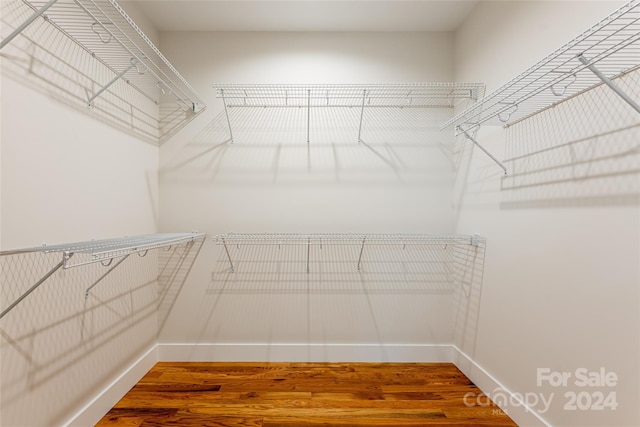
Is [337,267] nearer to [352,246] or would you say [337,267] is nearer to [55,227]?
[352,246]

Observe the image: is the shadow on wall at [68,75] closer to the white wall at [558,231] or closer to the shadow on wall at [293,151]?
the shadow on wall at [293,151]

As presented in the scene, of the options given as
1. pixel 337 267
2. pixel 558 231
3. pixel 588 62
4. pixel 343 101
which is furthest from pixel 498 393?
pixel 343 101

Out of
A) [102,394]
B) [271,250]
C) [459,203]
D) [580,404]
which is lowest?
[102,394]

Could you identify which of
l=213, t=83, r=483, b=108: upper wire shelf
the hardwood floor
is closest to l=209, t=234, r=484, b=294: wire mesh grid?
the hardwood floor

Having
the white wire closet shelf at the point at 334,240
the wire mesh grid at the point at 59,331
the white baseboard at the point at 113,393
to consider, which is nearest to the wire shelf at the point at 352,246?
the white wire closet shelf at the point at 334,240

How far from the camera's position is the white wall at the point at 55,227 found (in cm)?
116

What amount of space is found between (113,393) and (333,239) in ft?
5.02

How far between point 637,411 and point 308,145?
2014 millimetres

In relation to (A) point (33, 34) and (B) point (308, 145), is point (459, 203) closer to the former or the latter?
(B) point (308, 145)

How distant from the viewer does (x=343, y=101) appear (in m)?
2.30

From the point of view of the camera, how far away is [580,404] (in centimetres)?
125

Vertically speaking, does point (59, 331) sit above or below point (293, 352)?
above

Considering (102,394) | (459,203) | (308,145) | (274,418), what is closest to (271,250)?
(308,145)

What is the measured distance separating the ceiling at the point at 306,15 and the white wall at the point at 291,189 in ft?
0.23
